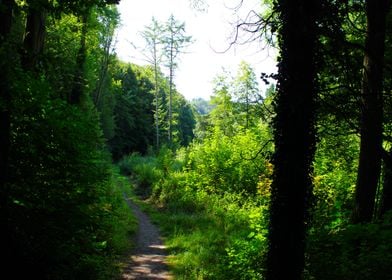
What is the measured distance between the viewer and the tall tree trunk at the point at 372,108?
616cm

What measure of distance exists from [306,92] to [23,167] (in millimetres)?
4362

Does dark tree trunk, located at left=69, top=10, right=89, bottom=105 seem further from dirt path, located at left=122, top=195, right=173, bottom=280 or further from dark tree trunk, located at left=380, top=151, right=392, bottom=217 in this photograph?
dark tree trunk, located at left=380, top=151, right=392, bottom=217

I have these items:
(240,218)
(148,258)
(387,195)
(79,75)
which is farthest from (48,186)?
(79,75)

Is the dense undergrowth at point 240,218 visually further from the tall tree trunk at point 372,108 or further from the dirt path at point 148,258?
the tall tree trunk at point 372,108

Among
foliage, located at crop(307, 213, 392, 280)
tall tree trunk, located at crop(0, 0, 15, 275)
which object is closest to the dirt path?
tall tree trunk, located at crop(0, 0, 15, 275)

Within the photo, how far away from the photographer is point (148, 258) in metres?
10.4

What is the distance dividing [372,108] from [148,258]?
711 centimetres

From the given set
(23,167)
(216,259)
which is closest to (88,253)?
(23,167)

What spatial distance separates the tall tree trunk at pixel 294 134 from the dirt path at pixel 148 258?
15.8 feet

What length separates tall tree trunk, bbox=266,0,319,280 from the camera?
450 cm

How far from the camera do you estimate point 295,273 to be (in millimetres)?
4656

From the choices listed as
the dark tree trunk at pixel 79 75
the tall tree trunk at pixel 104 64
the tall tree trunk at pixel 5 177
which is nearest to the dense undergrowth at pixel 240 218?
the tall tree trunk at pixel 5 177

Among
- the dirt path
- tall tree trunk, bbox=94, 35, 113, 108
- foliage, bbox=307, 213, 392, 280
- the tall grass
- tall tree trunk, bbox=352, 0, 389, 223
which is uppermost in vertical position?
tall tree trunk, bbox=94, 35, 113, 108

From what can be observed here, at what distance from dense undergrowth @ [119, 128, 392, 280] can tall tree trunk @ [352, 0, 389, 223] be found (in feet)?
2.21
